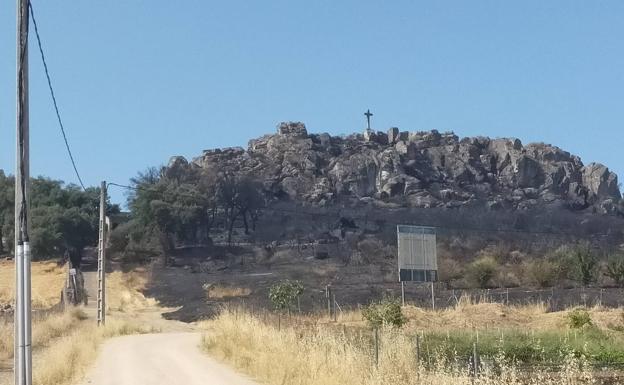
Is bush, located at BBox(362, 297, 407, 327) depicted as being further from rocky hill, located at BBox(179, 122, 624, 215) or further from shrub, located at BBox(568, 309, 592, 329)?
rocky hill, located at BBox(179, 122, 624, 215)

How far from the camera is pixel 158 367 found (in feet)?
71.6

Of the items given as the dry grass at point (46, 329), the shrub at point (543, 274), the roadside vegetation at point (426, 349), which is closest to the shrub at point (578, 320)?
the roadside vegetation at point (426, 349)

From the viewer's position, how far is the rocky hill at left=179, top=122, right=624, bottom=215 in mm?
126812

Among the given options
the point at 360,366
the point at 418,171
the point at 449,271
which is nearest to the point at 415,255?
the point at 449,271

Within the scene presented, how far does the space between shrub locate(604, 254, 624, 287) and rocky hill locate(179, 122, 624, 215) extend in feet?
198

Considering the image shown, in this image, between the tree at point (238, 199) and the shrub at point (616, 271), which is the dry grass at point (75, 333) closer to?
the tree at point (238, 199)

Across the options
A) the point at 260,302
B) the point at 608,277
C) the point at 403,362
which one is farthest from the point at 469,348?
the point at 608,277

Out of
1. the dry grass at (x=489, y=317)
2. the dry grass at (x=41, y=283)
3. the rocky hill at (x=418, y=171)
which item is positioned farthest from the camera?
the rocky hill at (x=418, y=171)

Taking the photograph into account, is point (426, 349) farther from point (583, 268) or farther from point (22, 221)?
point (583, 268)

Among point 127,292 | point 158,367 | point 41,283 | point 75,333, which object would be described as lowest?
point 127,292

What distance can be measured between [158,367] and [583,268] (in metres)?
46.8

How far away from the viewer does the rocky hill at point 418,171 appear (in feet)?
416

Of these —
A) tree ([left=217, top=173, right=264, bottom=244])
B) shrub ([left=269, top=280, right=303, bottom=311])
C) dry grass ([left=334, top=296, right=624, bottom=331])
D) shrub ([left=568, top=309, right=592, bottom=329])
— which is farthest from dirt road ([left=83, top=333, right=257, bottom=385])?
tree ([left=217, top=173, right=264, bottom=244])

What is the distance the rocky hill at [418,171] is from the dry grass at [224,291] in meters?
56.2
